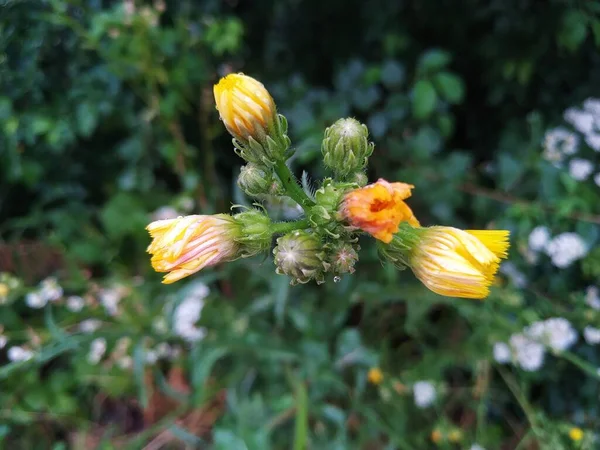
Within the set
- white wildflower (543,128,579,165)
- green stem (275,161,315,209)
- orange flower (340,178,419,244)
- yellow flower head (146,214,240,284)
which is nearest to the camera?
orange flower (340,178,419,244)

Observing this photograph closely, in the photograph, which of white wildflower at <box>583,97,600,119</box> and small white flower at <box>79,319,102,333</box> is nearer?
white wildflower at <box>583,97,600,119</box>

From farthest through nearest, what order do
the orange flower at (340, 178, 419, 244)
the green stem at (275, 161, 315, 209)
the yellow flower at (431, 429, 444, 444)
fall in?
the yellow flower at (431, 429, 444, 444) → the green stem at (275, 161, 315, 209) → the orange flower at (340, 178, 419, 244)

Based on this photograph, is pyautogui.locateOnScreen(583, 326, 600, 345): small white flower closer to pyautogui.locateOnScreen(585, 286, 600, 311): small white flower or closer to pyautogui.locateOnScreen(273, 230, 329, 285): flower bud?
pyautogui.locateOnScreen(585, 286, 600, 311): small white flower

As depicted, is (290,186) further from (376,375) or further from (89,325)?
(89,325)

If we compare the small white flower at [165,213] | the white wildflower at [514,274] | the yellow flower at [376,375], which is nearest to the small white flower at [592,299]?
the white wildflower at [514,274]

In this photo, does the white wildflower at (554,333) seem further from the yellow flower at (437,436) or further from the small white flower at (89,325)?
the small white flower at (89,325)

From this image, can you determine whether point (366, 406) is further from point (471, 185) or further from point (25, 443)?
point (25, 443)

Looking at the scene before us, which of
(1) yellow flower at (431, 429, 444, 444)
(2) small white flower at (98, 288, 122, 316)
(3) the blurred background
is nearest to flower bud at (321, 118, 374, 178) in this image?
(3) the blurred background

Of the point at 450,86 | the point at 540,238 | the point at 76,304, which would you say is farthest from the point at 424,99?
the point at 76,304
